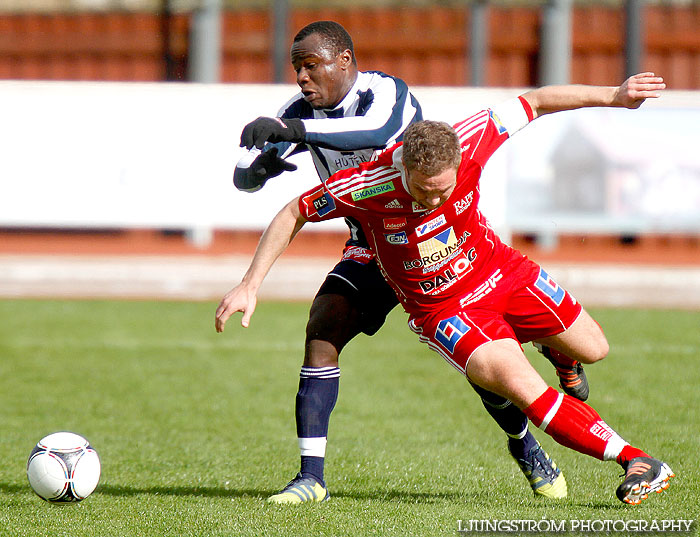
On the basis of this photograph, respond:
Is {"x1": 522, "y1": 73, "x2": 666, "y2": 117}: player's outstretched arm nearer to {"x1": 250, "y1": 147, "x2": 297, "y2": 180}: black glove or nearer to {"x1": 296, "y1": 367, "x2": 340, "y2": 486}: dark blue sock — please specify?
{"x1": 250, "y1": 147, "x2": 297, "y2": 180}: black glove

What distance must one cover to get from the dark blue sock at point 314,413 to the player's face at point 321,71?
1.30m

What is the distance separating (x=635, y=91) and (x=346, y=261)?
5.20 ft

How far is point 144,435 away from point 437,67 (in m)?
13.7

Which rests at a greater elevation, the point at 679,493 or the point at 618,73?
the point at 618,73

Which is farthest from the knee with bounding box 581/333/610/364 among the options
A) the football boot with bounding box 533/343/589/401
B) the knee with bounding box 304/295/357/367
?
the knee with bounding box 304/295/357/367

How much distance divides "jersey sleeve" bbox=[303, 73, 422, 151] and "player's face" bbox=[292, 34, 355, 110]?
121 mm

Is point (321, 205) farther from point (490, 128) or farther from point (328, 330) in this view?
point (490, 128)

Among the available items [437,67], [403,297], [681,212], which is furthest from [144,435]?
[437,67]

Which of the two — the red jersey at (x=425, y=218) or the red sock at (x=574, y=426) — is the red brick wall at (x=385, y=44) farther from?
the red sock at (x=574, y=426)

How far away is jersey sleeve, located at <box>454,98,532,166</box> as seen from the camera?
15.2 feet

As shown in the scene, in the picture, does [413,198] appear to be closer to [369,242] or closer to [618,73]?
[369,242]

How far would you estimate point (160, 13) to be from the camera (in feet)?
64.0

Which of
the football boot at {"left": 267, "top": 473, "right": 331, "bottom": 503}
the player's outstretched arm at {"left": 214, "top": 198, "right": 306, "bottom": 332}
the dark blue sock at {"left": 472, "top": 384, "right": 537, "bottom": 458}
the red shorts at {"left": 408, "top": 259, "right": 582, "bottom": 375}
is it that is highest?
the player's outstretched arm at {"left": 214, "top": 198, "right": 306, "bottom": 332}

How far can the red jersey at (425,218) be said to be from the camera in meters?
4.54
